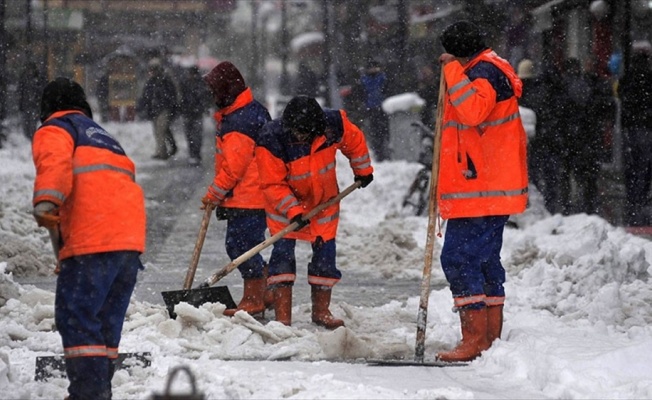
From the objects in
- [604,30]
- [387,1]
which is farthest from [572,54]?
[387,1]

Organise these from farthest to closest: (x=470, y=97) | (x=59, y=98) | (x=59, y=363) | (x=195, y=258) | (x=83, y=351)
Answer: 1. (x=195, y=258)
2. (x=470, y=97)
3. (x=59, y=363)
4. (x=59, y=98)
5. (x=83, y=351)

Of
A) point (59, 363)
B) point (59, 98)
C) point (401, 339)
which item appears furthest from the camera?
point (401, 339)

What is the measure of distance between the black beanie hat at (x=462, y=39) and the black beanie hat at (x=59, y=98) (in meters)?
2.20

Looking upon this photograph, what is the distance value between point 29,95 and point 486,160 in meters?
18.4

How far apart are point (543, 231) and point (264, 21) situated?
63.5 m

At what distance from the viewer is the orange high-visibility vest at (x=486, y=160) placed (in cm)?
668

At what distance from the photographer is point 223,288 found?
26.3 feet

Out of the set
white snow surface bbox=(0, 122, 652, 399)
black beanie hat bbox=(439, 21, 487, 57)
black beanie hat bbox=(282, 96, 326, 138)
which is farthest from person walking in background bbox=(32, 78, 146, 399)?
black beanie hat bbox=(439, 21, 487, 57)

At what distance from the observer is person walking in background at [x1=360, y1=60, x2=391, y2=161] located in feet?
66.7

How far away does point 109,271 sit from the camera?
17.4 feet

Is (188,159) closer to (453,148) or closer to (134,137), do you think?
(134,137)

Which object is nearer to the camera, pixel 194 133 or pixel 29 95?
pixel 29 95

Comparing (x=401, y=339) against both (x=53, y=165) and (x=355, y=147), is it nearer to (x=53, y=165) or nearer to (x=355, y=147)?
(x=355, y=147)

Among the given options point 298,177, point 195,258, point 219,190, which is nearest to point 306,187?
point 298,177
